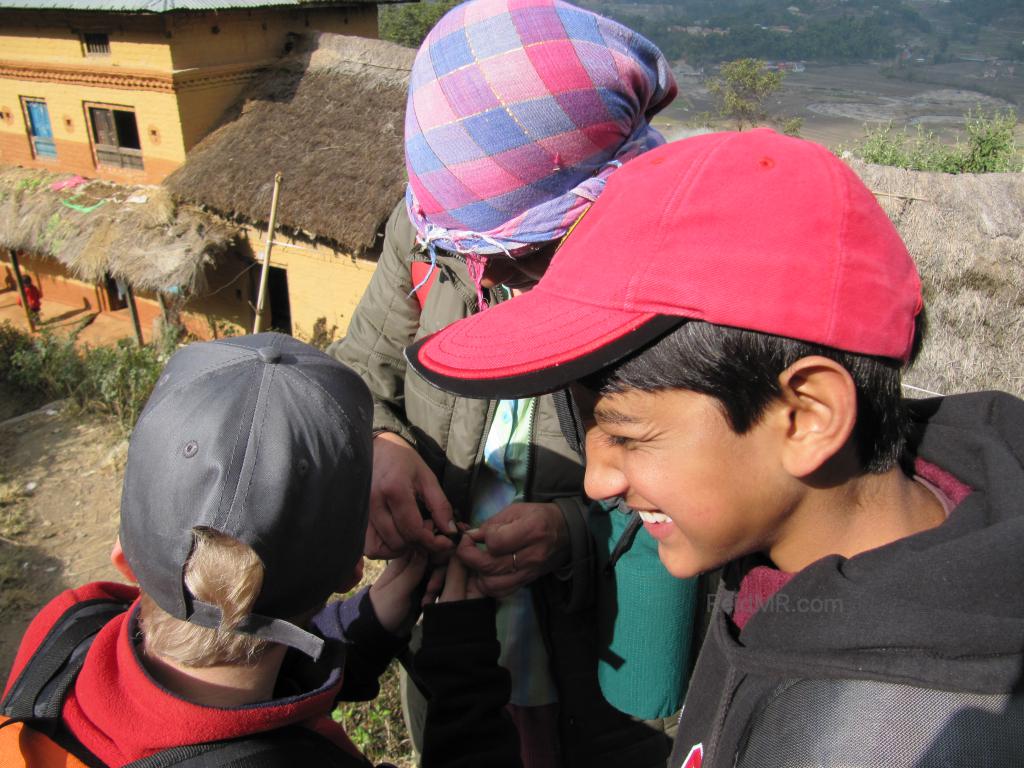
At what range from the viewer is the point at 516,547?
5.21 ft

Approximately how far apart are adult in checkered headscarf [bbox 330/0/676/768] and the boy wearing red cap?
0.44 meters

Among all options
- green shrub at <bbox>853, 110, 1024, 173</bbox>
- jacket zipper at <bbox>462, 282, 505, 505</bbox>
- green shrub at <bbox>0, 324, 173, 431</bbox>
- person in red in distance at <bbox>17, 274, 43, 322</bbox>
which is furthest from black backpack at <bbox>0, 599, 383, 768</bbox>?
person in red in distance at <bbox>17, 274, 43, 322</bbox>

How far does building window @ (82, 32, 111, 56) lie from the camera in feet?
40.4

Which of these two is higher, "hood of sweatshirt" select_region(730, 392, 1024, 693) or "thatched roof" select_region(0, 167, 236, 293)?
"hood of sweatshirt" select_region(730, 392, 1024, 693)

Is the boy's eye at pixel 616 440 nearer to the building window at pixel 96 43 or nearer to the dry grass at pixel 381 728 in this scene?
the dry grass at pixel 381 728

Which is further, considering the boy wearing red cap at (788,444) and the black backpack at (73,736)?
the black backpack at (73,736)

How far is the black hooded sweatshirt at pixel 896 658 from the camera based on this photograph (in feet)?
2.56

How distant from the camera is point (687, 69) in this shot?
75.4 m

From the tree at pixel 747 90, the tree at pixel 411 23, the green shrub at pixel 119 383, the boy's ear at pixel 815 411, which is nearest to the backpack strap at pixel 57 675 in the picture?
→ the boy's ear at pixel 815 411

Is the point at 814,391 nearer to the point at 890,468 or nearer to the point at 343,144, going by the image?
the point at 890,468

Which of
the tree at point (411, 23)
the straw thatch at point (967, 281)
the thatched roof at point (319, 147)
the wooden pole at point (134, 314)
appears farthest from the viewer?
the tree at point (411, 23)

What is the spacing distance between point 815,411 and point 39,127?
55.3 ft

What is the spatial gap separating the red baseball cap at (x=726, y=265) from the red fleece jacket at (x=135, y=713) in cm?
66

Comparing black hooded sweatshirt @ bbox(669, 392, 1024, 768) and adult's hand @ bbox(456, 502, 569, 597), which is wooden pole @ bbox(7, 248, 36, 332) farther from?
black hooded sweatshirt @ bbox(669, 392, 1024, 768)
